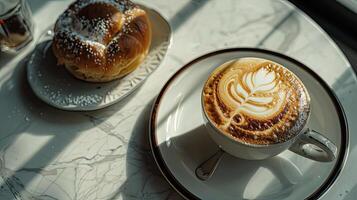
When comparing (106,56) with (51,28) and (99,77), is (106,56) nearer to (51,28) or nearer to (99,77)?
(99,77)

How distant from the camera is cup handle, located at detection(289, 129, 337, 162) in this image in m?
0.63

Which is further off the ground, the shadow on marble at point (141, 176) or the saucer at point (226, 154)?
the saucer at point (226, 154)

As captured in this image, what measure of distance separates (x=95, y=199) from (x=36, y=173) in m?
0.11

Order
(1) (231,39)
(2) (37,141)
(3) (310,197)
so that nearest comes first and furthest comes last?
1. (3) (310,197)
2. (2) (37,141)
3. (1) (231,39)

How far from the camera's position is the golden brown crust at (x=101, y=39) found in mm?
782

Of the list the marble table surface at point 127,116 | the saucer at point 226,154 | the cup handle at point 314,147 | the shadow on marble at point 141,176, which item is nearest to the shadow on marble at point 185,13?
the marble table surface at point 127,116

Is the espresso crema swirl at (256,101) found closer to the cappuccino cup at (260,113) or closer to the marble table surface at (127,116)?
the cappuccino cup at (260,113)

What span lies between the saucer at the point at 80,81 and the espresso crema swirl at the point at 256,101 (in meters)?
0.16

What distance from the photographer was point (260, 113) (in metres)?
0.66

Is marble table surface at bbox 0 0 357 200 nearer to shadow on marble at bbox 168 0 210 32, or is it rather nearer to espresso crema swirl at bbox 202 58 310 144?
shadow on marble at bbox 168 0 210 32

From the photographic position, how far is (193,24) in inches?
35.1

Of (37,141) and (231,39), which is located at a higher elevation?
(231,39)

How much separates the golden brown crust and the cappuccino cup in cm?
17

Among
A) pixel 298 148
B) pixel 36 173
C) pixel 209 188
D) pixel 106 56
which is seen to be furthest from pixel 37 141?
pixel 298 148
